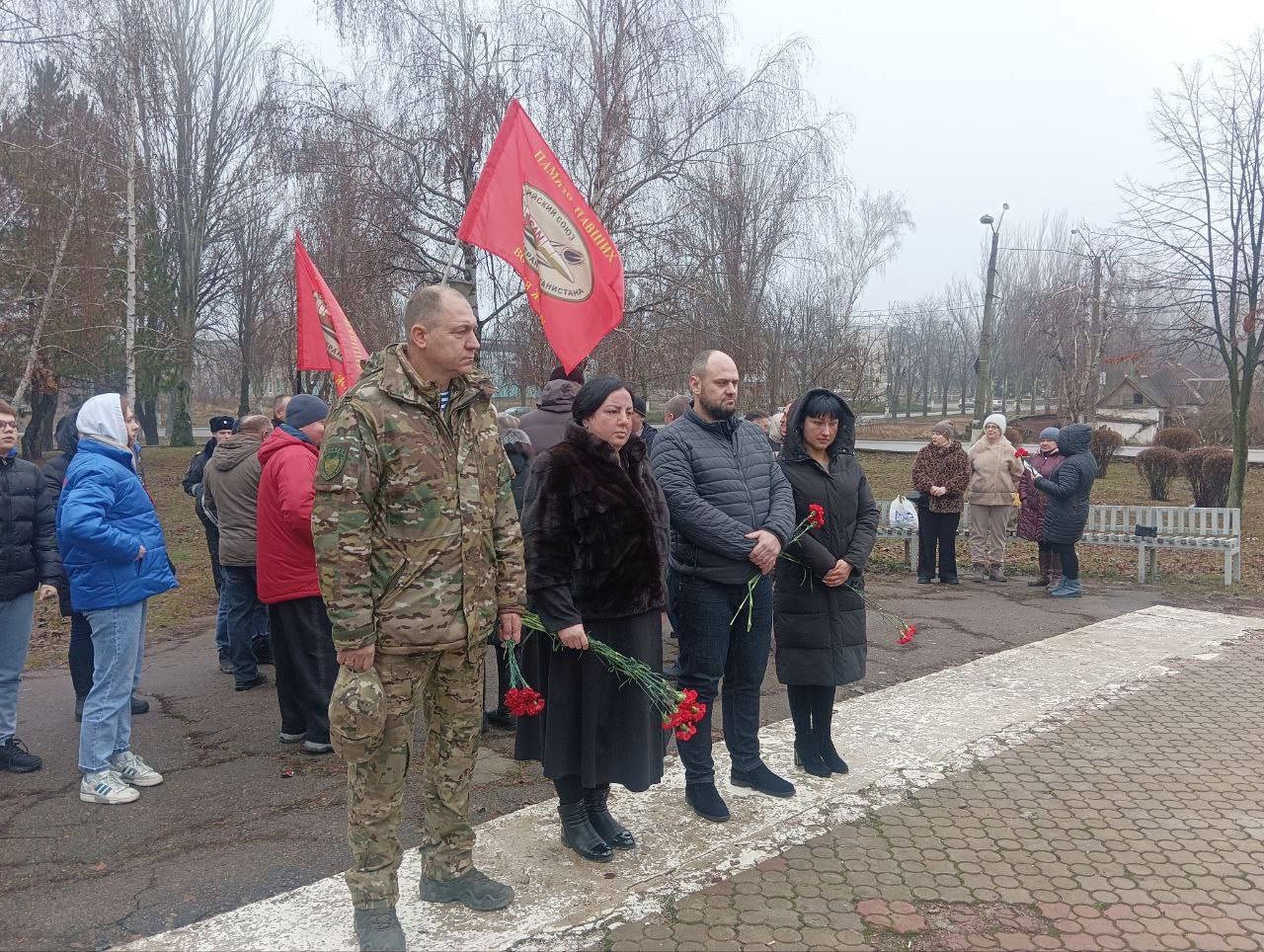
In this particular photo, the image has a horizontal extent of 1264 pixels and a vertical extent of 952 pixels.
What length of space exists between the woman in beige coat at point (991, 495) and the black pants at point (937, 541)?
34 centimetres

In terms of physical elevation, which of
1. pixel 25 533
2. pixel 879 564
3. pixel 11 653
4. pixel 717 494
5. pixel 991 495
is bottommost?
pixel 879 564

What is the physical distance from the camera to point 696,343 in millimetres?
15078

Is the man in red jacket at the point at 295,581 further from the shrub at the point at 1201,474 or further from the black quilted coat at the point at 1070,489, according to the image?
the shrub at the point at 1201,474

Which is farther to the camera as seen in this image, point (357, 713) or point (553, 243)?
point (553, 243)

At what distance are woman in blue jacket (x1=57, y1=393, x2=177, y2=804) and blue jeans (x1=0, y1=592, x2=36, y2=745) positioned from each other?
77 centimetres

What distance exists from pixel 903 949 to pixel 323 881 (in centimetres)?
222

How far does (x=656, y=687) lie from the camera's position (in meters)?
3.98

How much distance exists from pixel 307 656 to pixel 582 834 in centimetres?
217

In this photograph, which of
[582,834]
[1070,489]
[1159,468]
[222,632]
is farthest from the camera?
[1159,468]

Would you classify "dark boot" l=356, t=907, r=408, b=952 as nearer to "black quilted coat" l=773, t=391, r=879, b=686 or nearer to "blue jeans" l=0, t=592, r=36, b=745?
"black quilted coat" l=773, t=391, r=879, b=686

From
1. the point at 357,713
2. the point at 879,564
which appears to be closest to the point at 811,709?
the point at 357,713

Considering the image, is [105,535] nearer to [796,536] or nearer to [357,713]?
[357,713]

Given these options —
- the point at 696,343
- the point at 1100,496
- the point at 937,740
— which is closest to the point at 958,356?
the point at 1100,496

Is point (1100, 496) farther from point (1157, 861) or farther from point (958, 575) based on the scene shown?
point (1157, 861)
